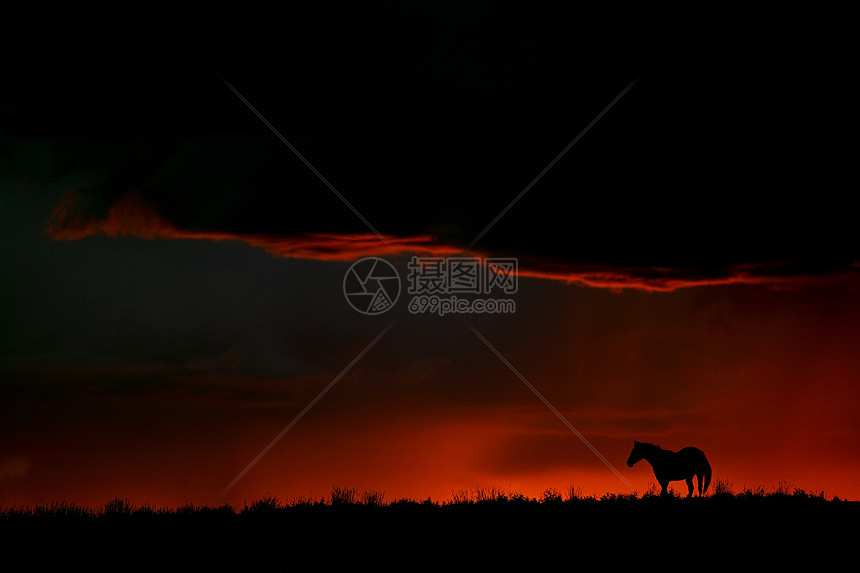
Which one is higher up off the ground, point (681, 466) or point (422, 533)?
point (681, 466)

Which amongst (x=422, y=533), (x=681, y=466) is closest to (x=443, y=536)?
(x=422, y=533)

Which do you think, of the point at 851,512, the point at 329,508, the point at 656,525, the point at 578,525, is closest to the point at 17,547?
the point at 329,508

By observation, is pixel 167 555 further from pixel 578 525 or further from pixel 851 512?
pixel 851 512

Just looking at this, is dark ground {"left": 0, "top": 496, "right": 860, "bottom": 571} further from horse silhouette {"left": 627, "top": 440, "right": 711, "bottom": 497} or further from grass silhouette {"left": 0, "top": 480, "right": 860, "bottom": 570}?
horse silhouette {"left": 627, "top": 440, "right": 711, "bottom": 497}

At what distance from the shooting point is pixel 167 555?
12453mm

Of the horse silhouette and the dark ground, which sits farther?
the horse silhouette

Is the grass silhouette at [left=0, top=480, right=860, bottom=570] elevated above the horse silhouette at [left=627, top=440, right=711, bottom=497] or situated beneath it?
situated beneath

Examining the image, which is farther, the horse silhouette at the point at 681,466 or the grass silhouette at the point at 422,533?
the horse silhouette at the point at 681,466

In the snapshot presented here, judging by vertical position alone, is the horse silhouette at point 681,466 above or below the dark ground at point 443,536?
above

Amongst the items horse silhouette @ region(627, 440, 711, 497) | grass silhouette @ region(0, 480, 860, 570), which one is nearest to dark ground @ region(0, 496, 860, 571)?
grass silhouette @ region(0, 480, 860, 570)

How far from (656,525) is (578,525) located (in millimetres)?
1266

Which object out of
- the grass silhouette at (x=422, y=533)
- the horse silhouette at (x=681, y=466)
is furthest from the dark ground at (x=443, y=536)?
the horse silhouette at (x=681, y=466)

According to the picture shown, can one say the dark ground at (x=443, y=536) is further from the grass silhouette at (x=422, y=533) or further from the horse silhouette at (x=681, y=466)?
the horse silhouette at (x=681, y=466)

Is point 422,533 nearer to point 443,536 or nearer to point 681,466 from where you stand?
point 443,536
